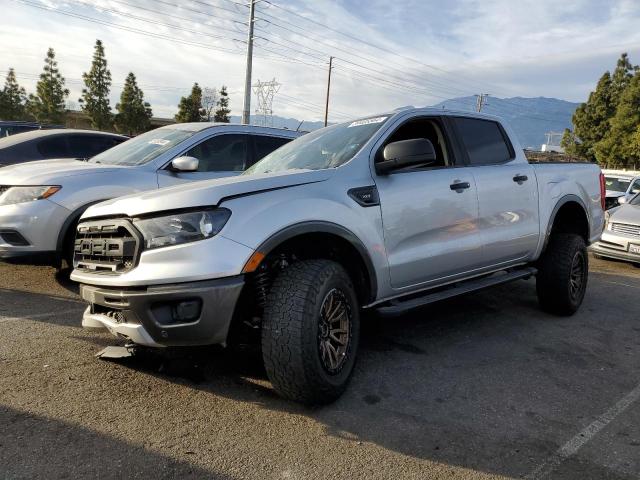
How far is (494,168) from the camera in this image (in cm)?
449

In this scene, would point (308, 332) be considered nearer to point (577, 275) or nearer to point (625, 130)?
point (577, 275)

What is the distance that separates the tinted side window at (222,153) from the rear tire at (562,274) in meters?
3.59

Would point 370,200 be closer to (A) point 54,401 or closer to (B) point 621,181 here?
(A) point 54,401

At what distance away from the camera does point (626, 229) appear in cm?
884

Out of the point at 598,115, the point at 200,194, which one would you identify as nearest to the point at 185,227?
the point at 200,194

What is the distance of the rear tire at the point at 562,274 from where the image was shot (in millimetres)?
4930

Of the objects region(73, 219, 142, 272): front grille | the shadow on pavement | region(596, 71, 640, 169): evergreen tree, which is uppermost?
region(596, 71, 640, 169): evergreen tree

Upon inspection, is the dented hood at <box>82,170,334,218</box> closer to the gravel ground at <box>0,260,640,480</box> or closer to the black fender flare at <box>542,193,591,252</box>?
the gravel ground at <box>0,260,640,480</box>

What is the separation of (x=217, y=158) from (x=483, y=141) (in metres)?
3.05

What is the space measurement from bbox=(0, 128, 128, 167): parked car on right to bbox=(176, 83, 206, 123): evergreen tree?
39.9m

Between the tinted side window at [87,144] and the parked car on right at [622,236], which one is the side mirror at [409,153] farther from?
the parked car on right at [622,236]

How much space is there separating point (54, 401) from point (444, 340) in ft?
9.48

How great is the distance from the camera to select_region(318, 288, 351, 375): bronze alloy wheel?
296cm

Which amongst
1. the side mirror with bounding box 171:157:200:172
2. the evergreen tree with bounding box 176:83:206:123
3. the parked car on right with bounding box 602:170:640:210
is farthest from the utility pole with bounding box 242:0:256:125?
the side mirror with bounding box 171:157:200:172
